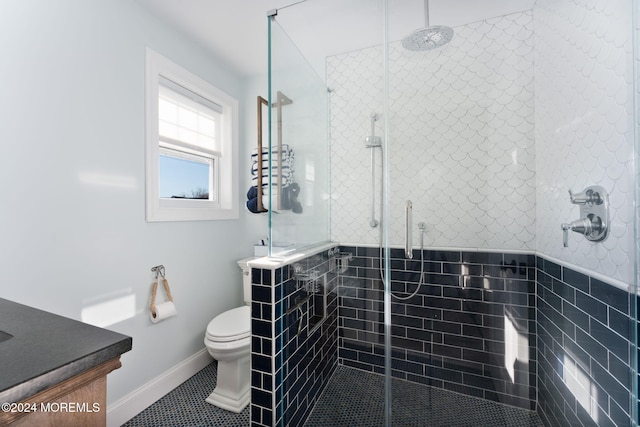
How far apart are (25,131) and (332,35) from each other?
179cm

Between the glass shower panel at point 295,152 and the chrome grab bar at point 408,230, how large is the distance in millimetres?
551

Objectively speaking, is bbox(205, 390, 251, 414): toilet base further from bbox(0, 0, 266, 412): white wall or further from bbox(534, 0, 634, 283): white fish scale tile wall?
bbox(534, 0, 634, 283): white fish scale tile wall

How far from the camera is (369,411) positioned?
5.29 feet

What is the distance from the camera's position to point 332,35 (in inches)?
76.4

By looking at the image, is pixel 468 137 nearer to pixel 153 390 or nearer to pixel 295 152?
pixel 295 152

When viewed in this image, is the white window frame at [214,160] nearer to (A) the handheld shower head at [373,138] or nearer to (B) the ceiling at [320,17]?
(B) the ceiling at [320,17]

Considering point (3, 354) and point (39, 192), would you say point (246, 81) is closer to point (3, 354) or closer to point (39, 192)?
point (39, 192)

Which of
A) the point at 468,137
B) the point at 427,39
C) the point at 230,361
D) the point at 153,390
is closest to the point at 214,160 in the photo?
the point at 230,361

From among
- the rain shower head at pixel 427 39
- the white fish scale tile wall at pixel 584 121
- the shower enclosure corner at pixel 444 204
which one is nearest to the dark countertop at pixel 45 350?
the shower enclosure corner at pixel 444 204

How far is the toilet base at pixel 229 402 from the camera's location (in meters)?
1.72

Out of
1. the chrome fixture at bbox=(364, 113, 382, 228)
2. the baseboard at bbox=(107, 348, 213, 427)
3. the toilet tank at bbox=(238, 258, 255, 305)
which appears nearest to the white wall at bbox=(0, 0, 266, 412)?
the baseboard at bbox=(107, 348, 213, 427)

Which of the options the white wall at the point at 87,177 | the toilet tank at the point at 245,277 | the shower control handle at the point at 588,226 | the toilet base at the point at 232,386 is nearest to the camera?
the shower control handle at the point at 588,226

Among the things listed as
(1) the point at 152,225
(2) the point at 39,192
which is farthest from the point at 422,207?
(2) the point at 39,192

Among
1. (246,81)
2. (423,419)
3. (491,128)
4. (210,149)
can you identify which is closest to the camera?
(423,419)
